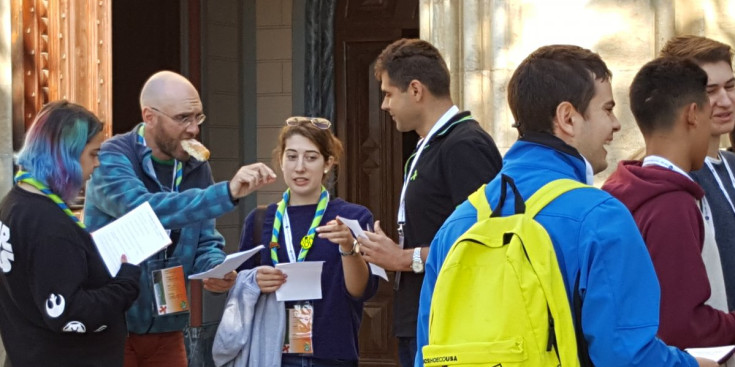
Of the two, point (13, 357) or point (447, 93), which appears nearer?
point (13, 357)

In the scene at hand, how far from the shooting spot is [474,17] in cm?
655

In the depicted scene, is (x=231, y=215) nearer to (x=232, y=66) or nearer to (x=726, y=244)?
(x=232, y=66)

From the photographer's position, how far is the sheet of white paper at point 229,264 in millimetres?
5012

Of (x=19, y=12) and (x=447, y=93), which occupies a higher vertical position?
(x=19, y=12)

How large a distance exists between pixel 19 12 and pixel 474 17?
2.60 m

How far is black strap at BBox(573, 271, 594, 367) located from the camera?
106 inches

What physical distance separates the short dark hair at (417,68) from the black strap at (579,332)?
2.24 metres

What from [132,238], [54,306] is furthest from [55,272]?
[132,238]

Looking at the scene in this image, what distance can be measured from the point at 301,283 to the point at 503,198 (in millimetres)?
2417

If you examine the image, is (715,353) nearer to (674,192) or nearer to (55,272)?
(674,192)

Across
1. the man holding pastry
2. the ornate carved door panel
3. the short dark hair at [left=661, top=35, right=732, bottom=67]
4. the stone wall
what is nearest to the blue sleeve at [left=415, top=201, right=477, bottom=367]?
the short dark hair at [left=661, top=35, right=732, bottom=67]

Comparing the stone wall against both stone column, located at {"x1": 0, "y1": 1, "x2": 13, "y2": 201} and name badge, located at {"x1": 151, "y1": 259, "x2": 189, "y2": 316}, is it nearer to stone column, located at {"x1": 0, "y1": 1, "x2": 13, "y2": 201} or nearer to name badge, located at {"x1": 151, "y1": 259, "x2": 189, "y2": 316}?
name badge, located at {"x1": 151, "y1": 259, "x2": 189, "y2": 316}

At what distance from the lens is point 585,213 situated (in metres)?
2.70

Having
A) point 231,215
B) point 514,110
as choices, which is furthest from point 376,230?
point 231,215
